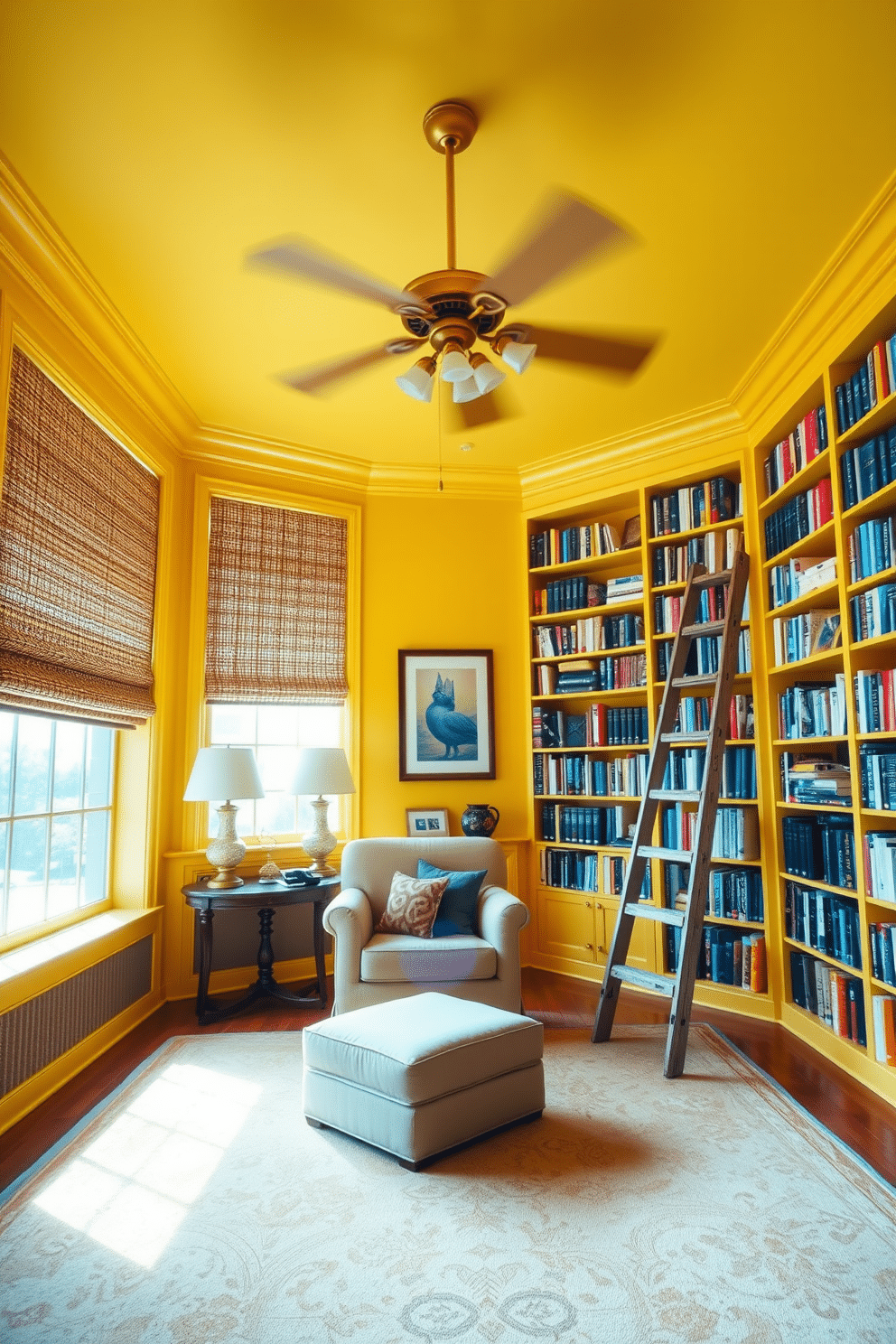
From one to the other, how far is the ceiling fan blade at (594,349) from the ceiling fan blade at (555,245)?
0.37 m

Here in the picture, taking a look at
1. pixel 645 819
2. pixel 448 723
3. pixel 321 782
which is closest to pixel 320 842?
pixel 321 782

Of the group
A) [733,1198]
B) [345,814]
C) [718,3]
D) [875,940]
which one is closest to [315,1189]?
[733,1198]

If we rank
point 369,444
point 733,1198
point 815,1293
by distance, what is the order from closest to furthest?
point 815,1293 → point 733,1198 → point 369,444

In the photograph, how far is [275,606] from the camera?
4992 mm

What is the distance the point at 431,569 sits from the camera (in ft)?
17.7

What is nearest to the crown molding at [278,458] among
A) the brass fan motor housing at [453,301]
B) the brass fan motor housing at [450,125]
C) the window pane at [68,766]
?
the window pane at [68,766]

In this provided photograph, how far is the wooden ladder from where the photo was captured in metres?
3.47

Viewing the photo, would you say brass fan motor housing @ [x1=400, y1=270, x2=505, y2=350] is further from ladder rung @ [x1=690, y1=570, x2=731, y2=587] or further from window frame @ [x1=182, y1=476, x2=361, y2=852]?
window frame @ [x1=182, y1=476, x2=361, y2=852]

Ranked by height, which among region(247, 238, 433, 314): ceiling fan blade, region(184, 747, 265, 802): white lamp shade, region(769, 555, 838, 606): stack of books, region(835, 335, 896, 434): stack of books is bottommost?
region(184, 747, 265, 802): white lamp shade

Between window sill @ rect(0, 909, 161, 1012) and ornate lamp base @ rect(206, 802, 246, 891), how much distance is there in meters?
0.38

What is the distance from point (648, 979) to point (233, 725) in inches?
107

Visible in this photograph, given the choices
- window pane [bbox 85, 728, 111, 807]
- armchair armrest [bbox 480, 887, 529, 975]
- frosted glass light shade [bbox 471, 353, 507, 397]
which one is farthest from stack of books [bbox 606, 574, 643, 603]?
window pane [bbox 85, 728, 111, 807]

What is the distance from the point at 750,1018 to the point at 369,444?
3795mm

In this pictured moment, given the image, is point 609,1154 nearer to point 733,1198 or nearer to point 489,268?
point 733,1198
